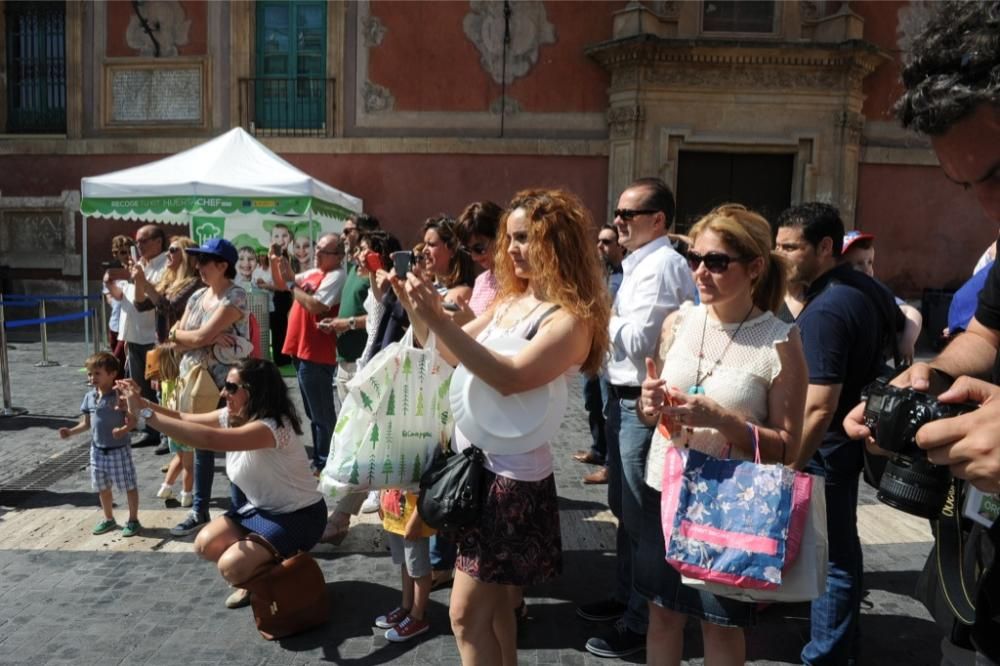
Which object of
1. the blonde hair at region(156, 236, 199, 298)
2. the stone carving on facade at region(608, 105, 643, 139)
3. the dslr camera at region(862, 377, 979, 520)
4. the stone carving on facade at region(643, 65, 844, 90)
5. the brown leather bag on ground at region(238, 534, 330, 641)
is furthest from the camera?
the stone carving on facade at region(608, 105, 643, 139)

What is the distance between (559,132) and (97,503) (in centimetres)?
1097

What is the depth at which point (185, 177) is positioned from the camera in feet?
26.5

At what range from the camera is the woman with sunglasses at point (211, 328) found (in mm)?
4504

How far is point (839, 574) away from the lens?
2832 millimetres

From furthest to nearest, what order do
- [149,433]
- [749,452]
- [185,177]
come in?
1. [185,177]
2. [149,433]
3. [749,452]

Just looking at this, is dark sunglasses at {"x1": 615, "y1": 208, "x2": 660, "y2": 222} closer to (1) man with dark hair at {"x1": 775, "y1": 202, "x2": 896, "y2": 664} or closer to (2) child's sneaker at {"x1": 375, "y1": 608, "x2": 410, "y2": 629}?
(1) man with dark hair at {"x1": 775, "y1": 202, "x2": 896, "y2": 664}

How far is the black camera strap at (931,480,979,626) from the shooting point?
1452mm

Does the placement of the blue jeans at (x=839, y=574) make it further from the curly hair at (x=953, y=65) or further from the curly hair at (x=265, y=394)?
the curly hair at (x=265, y=394)

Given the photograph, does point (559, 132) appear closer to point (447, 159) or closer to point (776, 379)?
point (447, 159)

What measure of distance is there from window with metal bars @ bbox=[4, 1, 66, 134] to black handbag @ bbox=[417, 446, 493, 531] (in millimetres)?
15762

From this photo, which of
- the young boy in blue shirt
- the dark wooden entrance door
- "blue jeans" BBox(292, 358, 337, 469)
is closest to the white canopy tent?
"blue jeans" BBox(292, 358, 337, 469)

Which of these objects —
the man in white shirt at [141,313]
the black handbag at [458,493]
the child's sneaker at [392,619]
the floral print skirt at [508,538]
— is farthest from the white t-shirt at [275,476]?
the man in white shirt at [141,313]

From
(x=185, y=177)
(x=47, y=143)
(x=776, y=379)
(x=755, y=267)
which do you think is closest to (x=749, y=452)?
(x=776, y=379)

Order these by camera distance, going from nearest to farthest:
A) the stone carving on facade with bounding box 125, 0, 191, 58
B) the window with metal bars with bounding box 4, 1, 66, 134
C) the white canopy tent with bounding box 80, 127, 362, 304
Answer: the white canopy tent with bounding box 80, 127, 362, 304, the stone carving on facade with bounding box 125, 0, 191, 58, the window with metal bars with bounding box 4, 1, 66, 134
